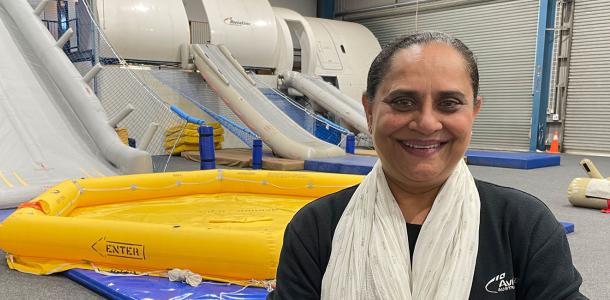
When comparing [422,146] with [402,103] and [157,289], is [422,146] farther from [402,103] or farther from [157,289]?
[157,289]

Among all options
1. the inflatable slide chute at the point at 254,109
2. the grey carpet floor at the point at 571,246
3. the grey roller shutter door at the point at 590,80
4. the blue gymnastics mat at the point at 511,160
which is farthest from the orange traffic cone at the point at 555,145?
the inflatable slide chute at the point at 254,109

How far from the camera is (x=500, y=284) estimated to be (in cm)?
95

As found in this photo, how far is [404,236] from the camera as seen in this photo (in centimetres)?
99

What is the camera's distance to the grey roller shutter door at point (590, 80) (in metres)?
9.07

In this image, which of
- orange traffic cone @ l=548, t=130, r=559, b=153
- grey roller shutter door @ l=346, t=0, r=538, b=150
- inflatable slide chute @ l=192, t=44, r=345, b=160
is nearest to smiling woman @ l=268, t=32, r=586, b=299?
inflatable slide chute @ l=192, t=44, r=345, b=160

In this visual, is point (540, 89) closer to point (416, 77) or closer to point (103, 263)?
point (103, 263)

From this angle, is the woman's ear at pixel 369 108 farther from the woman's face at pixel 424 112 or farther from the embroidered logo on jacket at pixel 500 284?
the embroidered logo on jacket at pixel 500 284

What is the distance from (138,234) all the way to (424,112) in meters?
1.89

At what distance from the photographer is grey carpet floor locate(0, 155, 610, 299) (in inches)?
90.8

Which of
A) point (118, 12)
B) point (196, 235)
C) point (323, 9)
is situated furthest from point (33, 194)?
point (323, 9)

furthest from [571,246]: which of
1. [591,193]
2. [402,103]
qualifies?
[402,103]

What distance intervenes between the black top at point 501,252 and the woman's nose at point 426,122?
0.68 ft

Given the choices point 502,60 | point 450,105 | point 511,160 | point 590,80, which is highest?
point 502,60

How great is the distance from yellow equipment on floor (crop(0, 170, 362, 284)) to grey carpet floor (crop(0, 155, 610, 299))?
5.6 inches
